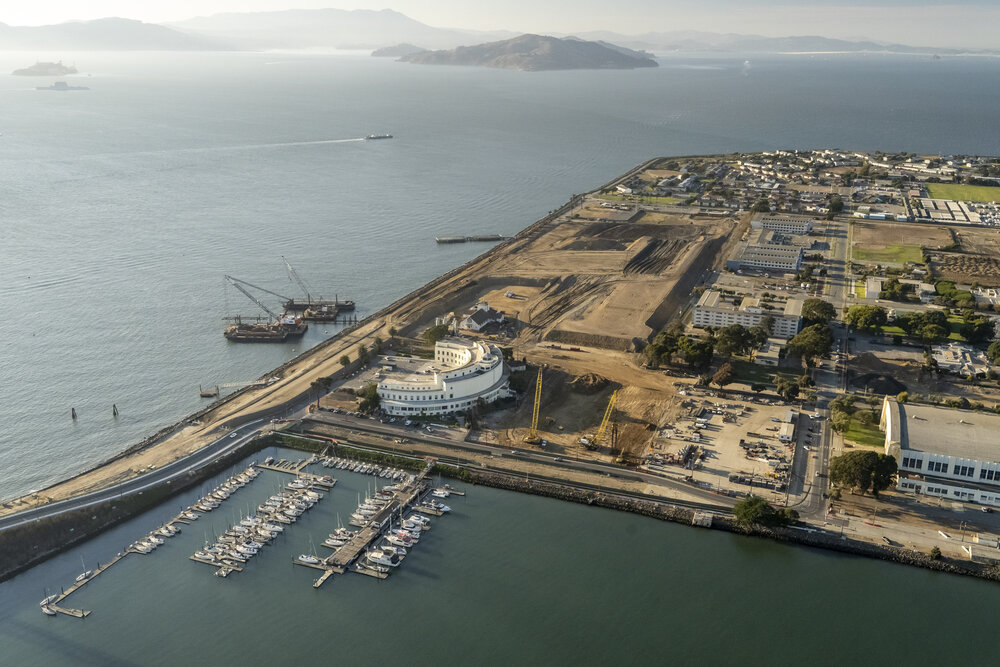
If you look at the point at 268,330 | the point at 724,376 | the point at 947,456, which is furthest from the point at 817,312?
the point at 268,330

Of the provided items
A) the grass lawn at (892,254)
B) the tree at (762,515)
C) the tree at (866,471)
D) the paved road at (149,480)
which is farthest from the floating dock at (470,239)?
the tree at (762,515)

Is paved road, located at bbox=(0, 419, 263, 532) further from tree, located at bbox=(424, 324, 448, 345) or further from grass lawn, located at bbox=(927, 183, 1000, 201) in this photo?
grass lawn, located at bbox=(927, 183, 1000, 201)

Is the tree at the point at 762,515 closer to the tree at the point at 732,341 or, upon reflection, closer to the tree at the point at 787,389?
the tree at the point at 787,389

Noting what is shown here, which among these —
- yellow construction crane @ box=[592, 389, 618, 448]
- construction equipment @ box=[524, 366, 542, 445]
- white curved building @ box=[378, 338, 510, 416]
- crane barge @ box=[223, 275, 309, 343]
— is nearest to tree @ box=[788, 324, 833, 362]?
yellow construction crane @ box=[592, 389, 618, 448]

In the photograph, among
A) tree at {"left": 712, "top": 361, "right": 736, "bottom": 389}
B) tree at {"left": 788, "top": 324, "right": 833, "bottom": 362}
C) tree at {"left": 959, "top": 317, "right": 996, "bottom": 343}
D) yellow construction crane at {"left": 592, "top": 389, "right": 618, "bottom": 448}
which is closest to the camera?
yellow construction crane at {"left": 592, "top": 389, "right": 618, "bottom": 448}

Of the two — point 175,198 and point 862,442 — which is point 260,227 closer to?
point 175,198

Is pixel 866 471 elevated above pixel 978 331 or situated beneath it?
situated beneath

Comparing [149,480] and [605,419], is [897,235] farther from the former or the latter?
[149,480]
